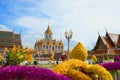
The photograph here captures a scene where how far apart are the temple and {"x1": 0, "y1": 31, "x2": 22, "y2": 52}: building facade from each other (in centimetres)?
3343

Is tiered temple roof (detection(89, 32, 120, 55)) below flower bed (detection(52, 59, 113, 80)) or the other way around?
the other way around

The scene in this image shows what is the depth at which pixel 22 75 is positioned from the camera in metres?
3.17

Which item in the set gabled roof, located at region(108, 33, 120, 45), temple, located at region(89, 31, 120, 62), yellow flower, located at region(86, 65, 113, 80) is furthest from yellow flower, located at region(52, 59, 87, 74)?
gabled roof, located at region(108, 33, 120, 45)

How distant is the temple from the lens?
44.0m

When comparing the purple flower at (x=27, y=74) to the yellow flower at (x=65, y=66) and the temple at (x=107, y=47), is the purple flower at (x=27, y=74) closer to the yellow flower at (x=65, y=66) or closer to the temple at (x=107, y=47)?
the yellow flower at (x=65, y=66)

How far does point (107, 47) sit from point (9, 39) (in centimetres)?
3857

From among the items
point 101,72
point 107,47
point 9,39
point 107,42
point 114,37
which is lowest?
point 101,72

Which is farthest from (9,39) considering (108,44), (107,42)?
(108,44)

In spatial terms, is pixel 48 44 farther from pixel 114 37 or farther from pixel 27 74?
pixel 27 74

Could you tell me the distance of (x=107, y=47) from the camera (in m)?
44.9

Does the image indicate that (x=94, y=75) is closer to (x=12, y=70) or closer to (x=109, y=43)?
(x=12, y=70)

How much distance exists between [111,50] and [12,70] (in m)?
42.4

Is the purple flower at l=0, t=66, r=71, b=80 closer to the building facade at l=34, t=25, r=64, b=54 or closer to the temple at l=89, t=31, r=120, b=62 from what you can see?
the temple at l=89, t=31, r=120, b=62

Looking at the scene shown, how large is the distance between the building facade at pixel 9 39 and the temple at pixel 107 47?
3343cm
